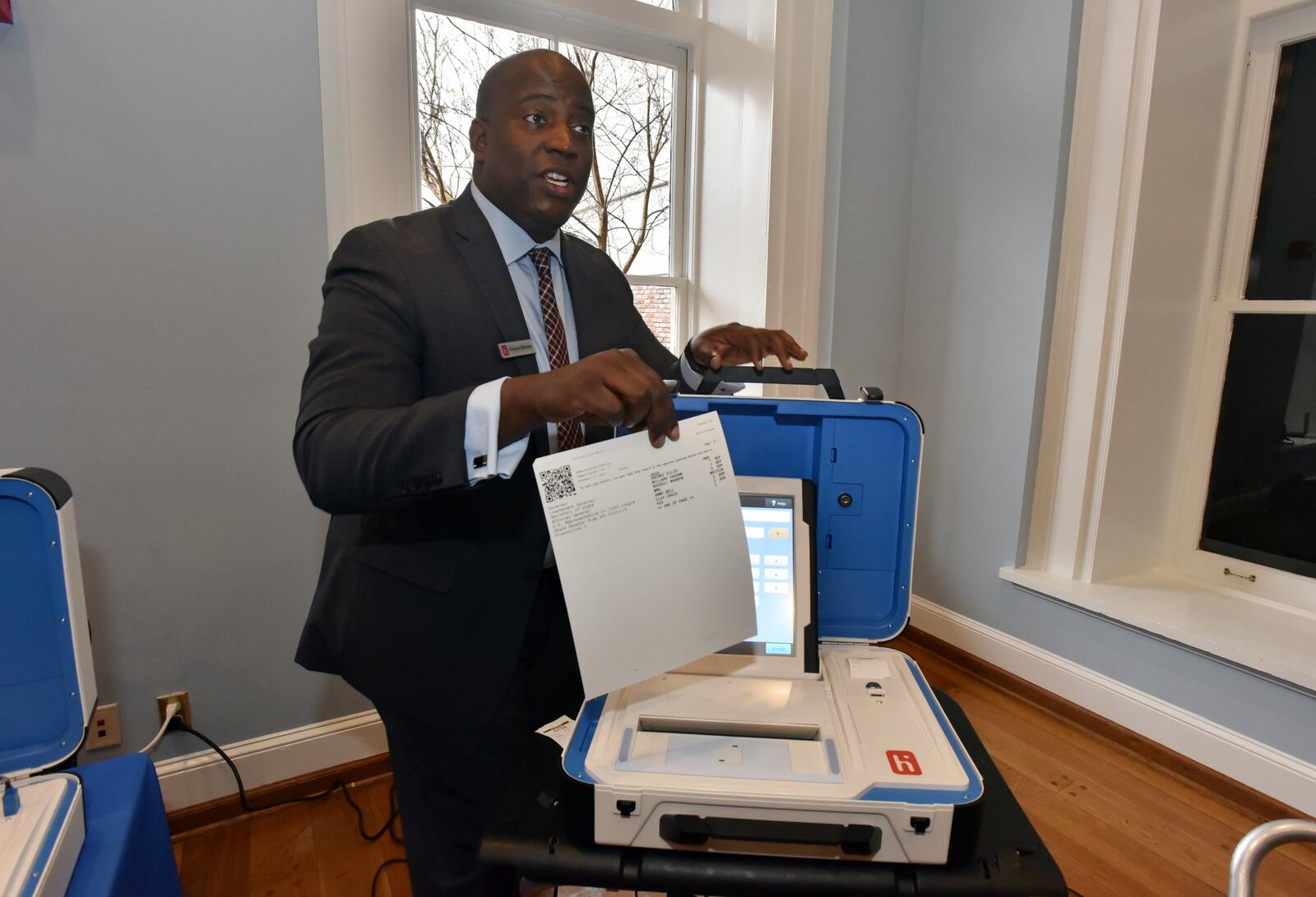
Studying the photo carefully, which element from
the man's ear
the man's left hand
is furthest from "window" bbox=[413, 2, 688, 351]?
the man's left hand

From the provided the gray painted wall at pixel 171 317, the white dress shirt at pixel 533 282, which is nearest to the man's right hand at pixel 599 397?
the white dress shirt at pixel 533 282

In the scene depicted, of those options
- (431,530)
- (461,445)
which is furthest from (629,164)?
(461,445)

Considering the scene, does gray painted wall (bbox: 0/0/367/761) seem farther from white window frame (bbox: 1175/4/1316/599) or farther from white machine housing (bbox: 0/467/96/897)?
white window frame (bbox: 1175/4/1316/599)

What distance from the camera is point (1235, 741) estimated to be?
5.45 feet

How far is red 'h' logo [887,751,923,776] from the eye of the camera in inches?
23.8

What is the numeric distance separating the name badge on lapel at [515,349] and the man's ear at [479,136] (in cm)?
31

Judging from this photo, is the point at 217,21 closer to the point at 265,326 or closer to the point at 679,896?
the point at 265,326

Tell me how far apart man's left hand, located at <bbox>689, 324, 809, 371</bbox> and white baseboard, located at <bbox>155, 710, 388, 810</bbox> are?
4.35 ft

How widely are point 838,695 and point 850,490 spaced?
0.80 ft

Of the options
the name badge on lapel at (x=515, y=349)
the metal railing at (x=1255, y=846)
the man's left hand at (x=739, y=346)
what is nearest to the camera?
the metal railing at (x=1255, y=846)

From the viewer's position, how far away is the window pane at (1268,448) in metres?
1.77

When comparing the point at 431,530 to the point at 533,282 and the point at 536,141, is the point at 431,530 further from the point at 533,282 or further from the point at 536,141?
the point at 536,141

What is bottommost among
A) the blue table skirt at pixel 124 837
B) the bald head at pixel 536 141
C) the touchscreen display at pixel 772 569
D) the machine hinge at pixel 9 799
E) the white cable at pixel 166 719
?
the white cable at pixel 166 719

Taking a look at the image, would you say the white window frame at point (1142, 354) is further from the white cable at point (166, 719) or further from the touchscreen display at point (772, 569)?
the white cable at point (166, 719)
